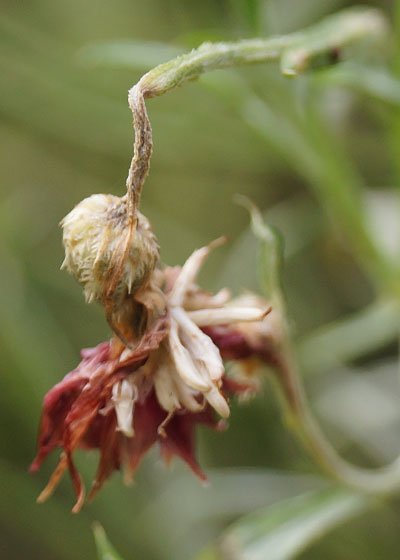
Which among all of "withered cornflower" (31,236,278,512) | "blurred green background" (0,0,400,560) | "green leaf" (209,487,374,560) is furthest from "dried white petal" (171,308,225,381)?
"blurred green background" (0,0,400,560)

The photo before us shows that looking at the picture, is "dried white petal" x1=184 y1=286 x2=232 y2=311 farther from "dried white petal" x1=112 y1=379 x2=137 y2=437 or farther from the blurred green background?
the blurred green background

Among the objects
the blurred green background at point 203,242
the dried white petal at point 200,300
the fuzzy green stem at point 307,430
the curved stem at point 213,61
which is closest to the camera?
the curved stem at point 213,61

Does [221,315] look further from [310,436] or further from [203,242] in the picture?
[203,242]

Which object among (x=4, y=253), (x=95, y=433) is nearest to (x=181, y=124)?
(x=4, y=253)

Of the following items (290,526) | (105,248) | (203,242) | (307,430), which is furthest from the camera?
(203,242)

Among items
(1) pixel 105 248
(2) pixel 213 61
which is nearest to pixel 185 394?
(1) pixel 105 248

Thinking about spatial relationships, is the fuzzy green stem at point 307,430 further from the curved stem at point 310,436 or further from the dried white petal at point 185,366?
the dried white petal at point 185,366

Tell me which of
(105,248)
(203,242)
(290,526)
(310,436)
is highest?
(105,248)

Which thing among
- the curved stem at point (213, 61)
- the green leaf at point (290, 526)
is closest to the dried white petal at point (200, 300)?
the curved stem at point (213, 61)
